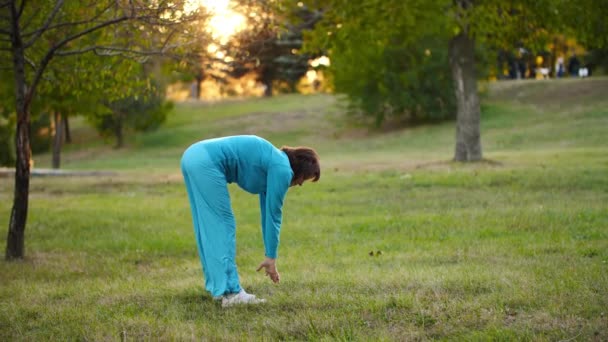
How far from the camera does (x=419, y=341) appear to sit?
16.8ft

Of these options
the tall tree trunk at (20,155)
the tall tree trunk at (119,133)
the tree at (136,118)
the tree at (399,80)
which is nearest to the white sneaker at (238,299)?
the tall tree trunk at (20,155)

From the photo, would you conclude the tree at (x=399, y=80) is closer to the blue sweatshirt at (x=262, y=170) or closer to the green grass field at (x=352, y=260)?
the green grass field at (x=352, y=260)

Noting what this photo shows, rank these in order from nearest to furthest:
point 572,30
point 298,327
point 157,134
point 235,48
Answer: point 298,327, point 235,48, point 572,30, point 157,134

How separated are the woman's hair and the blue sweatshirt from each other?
8 centimetres

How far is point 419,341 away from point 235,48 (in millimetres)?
6018

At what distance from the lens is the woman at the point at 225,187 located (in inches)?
242

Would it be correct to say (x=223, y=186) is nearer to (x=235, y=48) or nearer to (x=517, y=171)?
(x=235, y=48)

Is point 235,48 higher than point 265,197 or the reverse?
higher

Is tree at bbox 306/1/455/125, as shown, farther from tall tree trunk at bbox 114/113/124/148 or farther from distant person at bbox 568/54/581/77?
distant person at bbox 568/54/581/77

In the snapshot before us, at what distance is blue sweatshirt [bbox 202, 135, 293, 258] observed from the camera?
606 centimetres

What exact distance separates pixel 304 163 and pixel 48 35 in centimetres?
670

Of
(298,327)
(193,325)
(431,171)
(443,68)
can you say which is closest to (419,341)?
(298,327)

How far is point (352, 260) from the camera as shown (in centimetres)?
866

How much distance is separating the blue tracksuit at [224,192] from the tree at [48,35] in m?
2.80
